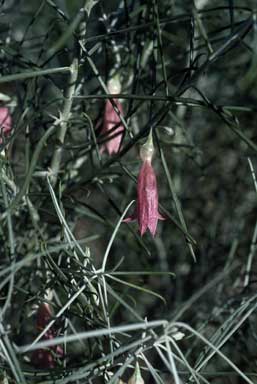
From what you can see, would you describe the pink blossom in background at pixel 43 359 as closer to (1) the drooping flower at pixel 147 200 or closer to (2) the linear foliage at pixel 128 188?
(2) the linear foliage at pixel 128 188

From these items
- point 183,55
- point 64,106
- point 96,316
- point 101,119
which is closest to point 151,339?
point 96,316

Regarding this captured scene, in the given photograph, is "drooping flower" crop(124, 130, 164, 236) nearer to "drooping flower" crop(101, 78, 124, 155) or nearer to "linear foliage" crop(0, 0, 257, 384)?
"linear foliage" crop(0, 0, 257, 384)

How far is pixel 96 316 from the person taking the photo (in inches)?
35.8

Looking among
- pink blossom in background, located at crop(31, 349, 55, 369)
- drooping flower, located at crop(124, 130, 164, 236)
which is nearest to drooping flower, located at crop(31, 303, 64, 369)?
pink blossom in background, located at crop(31, 349, 55, 369)

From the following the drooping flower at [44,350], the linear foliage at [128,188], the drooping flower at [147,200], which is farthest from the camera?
the drooping flower at [44,350]

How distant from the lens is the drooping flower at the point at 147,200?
0.90m

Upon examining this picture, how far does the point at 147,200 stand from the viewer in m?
0.91

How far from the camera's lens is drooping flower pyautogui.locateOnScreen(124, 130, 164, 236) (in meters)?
0.90

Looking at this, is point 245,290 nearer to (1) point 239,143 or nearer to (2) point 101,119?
(2) point 101,119

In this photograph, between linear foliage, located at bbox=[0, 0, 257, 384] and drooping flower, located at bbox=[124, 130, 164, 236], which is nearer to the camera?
linear foliage, located at bbox=[0, 0, 257, 384]

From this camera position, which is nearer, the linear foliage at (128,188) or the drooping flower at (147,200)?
the linear foliage at (128,188)

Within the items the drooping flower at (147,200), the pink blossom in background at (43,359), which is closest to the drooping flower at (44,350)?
the pink blossom in background at (43,359)

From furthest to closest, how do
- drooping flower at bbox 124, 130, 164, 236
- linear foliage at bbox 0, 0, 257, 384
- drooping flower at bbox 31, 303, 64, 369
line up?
drooping flower at bbox 31, 303, 64, 369
drooping flower at bbox 124, 130, 164, 236
linear foliage at bbox 0, 0, 257, 384

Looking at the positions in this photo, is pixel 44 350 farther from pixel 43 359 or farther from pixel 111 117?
pixel 111 117
